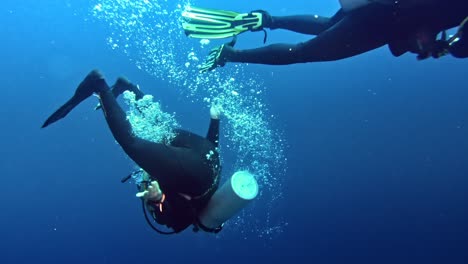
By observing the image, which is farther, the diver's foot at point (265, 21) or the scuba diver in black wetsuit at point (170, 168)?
the diver's foot at point (265, 21)

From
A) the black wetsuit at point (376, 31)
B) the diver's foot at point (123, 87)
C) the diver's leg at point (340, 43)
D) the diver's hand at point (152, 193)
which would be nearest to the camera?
the diver's hand at point (152, 193)

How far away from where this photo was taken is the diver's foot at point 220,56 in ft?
13.7

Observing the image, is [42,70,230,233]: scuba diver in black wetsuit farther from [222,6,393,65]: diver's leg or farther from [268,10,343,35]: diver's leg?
[268,10,343,35]: diver's leg

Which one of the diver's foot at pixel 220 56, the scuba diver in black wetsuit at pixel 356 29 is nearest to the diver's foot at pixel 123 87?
the diver's foot at pixel 220 56

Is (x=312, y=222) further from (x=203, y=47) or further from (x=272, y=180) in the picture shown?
(x=203, y=47)

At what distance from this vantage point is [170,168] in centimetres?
288

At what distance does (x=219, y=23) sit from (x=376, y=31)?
180 cm

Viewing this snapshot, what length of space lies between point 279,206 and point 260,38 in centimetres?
854

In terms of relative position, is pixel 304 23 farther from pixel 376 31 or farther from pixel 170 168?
pixel 170 168

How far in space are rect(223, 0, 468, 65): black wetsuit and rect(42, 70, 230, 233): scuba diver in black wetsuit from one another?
132 cm

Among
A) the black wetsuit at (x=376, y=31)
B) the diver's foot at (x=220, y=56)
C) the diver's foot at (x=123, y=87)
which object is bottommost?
the diver's foot at (x=123, y=87)

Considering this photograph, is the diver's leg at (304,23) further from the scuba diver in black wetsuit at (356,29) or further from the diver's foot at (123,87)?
the diver's foot at (123,87)

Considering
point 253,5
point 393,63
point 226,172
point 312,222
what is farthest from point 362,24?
point 312,222

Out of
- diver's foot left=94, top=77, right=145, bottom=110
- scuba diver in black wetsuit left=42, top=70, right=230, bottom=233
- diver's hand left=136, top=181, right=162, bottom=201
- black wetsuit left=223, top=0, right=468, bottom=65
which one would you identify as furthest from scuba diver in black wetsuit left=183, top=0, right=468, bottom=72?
diver's hand left=136, top=181, right=162, bottom=201
